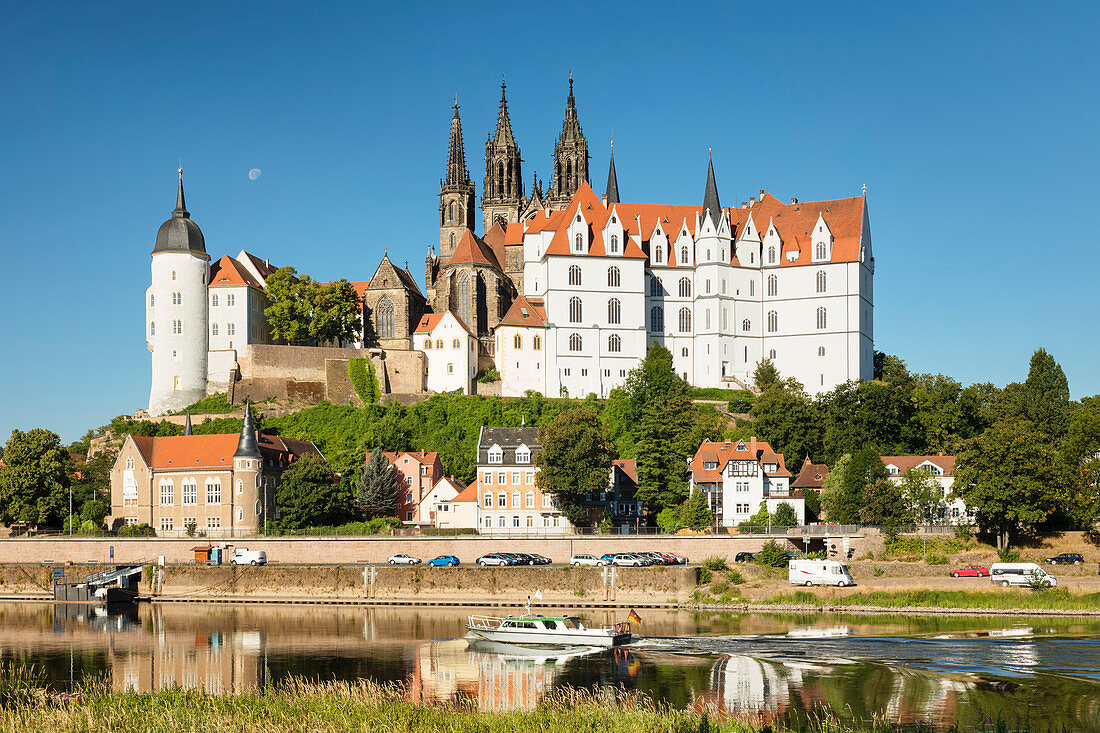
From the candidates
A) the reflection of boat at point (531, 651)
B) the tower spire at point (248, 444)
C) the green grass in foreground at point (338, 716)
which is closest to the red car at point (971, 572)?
the reflection of boat at point (531, 651)

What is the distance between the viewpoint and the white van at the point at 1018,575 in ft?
180

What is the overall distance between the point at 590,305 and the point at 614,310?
213 cm

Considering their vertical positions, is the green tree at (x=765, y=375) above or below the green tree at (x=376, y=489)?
A: above

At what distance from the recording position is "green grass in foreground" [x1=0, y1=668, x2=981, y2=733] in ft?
93.6

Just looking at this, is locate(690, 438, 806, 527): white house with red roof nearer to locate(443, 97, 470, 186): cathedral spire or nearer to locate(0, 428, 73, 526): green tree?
locate(0, 428, 73, 526): green tree

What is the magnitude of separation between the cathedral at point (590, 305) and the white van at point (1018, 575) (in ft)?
148

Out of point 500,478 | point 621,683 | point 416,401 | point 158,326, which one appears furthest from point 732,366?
point 621,683

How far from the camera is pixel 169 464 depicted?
250 feet

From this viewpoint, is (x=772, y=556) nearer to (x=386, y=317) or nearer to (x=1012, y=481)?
(x=1012, y=481)

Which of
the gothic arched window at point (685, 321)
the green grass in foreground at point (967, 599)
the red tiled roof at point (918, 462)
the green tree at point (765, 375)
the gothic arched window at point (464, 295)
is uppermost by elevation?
the gothic arched window at point (464, 295)

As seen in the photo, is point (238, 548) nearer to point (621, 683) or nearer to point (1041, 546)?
point (621, 683)

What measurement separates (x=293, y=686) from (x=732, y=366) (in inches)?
2884

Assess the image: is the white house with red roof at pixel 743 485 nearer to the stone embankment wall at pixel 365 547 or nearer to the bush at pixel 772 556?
the stone embankment wall at pixel 365 547

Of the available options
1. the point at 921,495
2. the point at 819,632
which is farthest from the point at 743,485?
the point at 819,632
